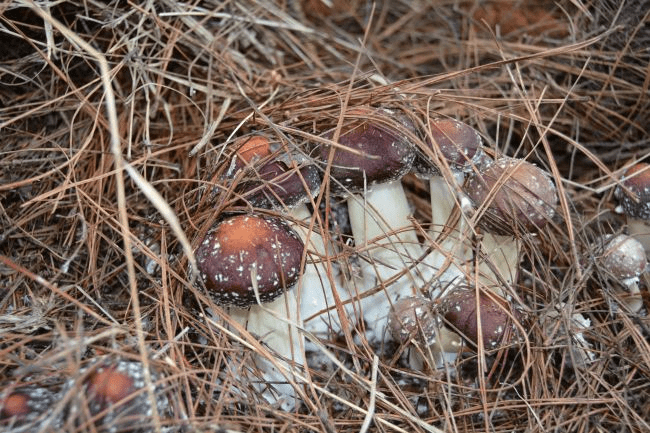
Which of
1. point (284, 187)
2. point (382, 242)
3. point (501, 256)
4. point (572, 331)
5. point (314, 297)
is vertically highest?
point (284, 187)

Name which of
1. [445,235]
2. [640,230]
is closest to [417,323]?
[445,235]

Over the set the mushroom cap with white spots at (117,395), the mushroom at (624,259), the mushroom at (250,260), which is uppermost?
the mushroom at (250,260)

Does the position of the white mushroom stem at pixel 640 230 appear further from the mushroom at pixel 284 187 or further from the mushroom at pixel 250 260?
the mushroom at pixel 250 260

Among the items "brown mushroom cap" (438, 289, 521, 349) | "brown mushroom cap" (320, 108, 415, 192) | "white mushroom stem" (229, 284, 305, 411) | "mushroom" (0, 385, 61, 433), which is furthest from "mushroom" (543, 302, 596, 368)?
"mushroom" (0, 385, 61, 433)

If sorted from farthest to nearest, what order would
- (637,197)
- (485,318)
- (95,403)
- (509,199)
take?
(637,197) → (509,199) → (485,318) → (95,403)

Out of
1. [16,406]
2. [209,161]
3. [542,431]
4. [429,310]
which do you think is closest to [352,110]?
[209,161]

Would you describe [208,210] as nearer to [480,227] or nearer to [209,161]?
[209,161]

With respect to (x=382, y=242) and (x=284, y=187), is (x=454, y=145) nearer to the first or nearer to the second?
(x=382, y=242)

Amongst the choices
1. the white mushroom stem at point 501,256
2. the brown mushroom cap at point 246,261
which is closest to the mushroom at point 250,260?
the brown mushroom cap at point 246,261
